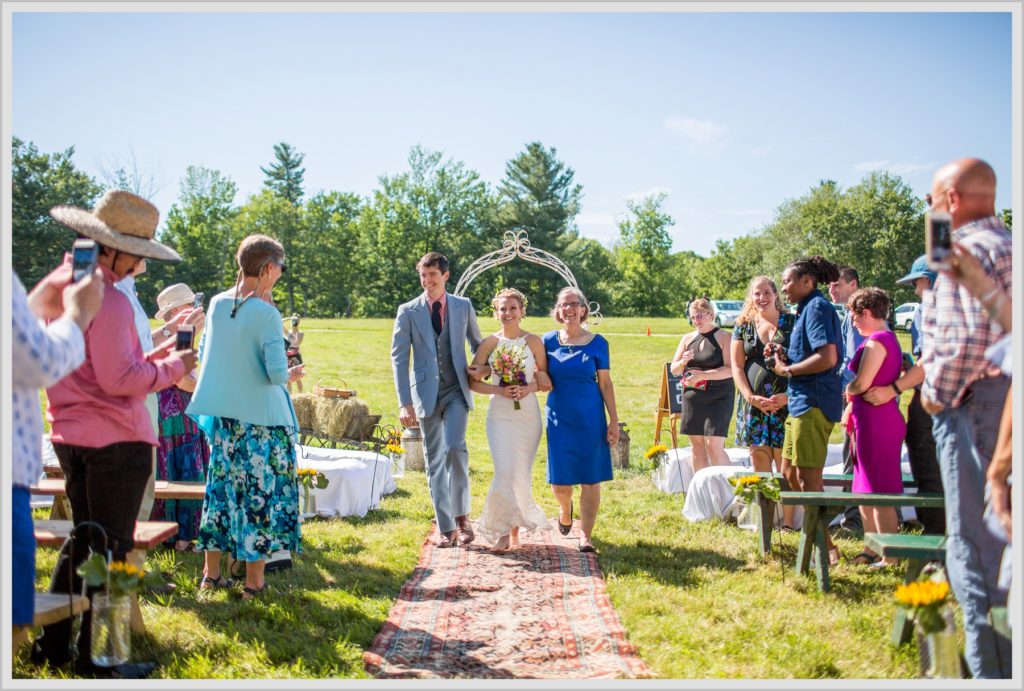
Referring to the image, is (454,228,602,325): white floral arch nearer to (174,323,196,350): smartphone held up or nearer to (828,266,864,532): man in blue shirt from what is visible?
(828,266,864,532): man in blue shirt

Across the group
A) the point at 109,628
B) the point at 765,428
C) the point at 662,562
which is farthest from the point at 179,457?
the point at 765,428

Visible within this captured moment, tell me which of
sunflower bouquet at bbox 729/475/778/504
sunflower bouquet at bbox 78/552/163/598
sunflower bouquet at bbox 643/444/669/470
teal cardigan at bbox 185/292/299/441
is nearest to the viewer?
sunflower bouquet at bbox 78/552/163/598

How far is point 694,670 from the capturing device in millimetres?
4094

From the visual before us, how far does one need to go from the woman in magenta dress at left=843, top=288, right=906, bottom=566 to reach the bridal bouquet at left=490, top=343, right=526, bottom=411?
2.42 meters

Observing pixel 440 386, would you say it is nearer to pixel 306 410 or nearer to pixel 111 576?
pixel 111 576

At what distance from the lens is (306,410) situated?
10.9 meters

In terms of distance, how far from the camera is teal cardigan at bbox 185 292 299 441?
16.0 feet

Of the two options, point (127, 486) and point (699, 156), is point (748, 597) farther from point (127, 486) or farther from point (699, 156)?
point (699, 156)

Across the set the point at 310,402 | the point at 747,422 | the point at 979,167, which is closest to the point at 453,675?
the point at 979,167

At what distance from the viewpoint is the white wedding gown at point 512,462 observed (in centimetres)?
676

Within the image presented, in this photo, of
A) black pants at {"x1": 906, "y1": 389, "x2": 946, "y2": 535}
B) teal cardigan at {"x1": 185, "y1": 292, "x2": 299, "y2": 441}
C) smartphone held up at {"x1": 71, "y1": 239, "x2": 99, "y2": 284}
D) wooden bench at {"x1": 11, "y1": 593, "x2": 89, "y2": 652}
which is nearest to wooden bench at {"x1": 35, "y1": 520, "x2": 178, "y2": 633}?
wooden bench at {"x1": 11, "y1": 593, "x2": 89, "y2": 652}

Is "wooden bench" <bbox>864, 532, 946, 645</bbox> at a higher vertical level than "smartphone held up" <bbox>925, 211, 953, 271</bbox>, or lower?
lower

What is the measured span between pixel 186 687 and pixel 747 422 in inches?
201

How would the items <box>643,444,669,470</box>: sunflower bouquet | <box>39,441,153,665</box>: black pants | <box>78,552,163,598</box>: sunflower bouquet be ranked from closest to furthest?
<box>78,552,163,598</box>: sunflower bouquet, <box>39,441,153,665</box>: black pants, <box>643,444,669,470</box>: sunflower bouquet
